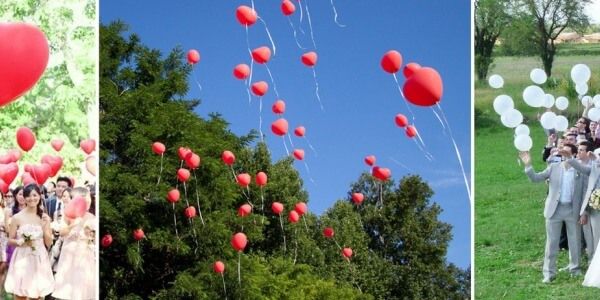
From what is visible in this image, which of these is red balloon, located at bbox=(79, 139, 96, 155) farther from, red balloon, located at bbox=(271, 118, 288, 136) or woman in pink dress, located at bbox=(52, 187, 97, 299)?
red balloon, located at bbox=(271, 118, 288, 136)

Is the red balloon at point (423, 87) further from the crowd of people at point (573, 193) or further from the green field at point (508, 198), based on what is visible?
the crowd of people at point (573, 193)

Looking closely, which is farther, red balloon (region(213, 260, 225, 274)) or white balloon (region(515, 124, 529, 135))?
red balloon (region(213, 260, 225, 274))

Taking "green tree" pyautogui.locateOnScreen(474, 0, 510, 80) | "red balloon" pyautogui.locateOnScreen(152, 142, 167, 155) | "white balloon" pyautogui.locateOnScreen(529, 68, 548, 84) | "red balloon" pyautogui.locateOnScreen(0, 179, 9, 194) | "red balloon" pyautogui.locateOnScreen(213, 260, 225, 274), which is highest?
"green tree" pyautogui.locateOnScreen(474, 0, 510, 80)

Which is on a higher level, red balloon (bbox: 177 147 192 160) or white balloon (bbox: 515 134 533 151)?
red balloon (bbox: 177 147 192 160)

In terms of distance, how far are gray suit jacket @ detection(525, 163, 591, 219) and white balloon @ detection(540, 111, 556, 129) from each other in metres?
0.27

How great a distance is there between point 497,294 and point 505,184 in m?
0.79

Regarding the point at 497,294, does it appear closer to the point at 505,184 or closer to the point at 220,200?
the point at 505,184

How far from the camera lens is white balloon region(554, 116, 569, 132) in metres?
7.24

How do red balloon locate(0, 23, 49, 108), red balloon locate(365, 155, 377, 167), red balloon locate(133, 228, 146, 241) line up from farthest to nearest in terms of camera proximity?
red balloon locate(133, 228, 146, 241), red balloon locate(365, 155, 377, 167), red balloon locate(0, 23, 49, 108)

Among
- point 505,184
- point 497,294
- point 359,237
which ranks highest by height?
point 359,237

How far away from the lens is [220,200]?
30.1ft

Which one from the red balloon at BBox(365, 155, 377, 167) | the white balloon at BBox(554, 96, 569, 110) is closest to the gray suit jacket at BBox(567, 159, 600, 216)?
the white balloon at BBox(554, 96, 569, 110)

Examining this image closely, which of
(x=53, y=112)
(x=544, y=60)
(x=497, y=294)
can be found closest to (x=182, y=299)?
(x=53, y=112)

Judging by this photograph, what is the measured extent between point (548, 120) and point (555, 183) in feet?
1.46
